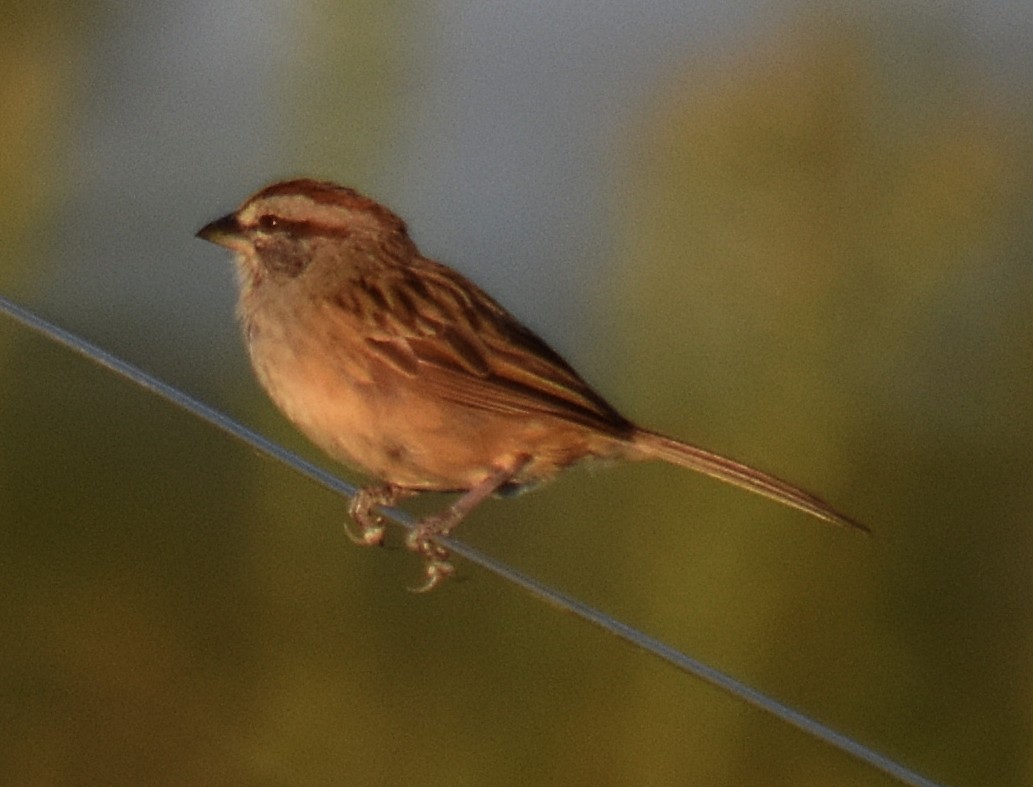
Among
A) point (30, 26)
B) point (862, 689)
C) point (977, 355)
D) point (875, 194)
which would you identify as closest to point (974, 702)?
point (862, 689)

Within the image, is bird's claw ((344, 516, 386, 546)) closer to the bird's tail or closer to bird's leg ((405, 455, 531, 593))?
bird's leg ((405, 455, 531, 593))

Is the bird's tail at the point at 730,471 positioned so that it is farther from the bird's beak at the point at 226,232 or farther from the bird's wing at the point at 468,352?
the bird's beak at the point at 226,232

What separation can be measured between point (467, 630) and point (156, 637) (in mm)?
1051

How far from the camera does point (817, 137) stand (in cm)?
744

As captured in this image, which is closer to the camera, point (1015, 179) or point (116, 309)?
point (1015, 179)

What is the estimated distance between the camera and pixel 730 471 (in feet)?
17.0

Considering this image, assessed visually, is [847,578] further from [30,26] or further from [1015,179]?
[30,26]

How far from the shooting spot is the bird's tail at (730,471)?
5.05 metres

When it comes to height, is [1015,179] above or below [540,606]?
above

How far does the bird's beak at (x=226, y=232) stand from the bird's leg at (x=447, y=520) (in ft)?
3.11

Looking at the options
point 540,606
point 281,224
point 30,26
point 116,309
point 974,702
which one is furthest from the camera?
point 116,309

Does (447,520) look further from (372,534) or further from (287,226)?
(287,226)

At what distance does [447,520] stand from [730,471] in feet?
2.40

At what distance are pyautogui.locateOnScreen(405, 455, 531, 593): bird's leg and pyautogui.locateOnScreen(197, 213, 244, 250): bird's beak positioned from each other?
0.95m
